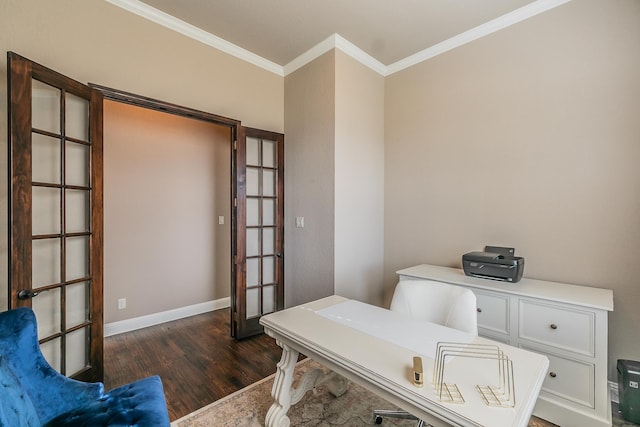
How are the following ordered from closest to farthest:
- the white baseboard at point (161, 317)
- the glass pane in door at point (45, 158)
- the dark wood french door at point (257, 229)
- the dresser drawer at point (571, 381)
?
the dresser drawer at point (571, 381) < the glass pane in door at point (45, 158) < the dark wood french door at point (257, 229) < the white baseboard at point (161, 317)

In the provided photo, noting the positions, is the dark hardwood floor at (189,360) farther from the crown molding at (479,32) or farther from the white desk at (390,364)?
the crown molding at (479,32)

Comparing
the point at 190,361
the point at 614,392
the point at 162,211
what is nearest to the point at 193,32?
the point at 162,211

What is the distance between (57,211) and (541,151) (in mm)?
3480

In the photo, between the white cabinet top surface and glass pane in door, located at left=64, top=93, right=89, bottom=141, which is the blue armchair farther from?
the white cabinet top surface

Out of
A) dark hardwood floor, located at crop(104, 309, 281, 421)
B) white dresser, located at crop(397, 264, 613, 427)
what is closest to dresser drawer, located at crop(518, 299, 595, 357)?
white dresser, located at crop(397, 264, 613, 427)

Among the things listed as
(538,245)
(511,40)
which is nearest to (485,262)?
(538,245)

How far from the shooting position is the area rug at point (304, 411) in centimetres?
178

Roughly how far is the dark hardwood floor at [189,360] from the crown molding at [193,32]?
115 inches

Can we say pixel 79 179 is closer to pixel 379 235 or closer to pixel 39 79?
pixel 39 79

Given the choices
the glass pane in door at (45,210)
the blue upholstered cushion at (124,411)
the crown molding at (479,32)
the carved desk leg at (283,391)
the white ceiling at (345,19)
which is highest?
the white ceiling at (345,19)

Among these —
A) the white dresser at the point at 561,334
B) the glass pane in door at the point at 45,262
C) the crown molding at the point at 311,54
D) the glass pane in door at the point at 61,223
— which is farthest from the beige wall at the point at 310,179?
the glass pane in door at the point at 45,262

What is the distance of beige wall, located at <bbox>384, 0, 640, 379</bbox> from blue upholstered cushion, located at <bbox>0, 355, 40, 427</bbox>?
283 centimetres

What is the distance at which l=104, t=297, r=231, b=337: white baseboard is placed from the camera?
3103mm

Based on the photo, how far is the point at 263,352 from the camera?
2719mm
